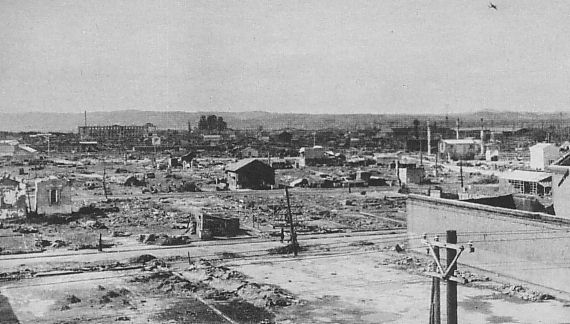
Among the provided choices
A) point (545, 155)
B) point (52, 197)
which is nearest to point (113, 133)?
point (545, 155)

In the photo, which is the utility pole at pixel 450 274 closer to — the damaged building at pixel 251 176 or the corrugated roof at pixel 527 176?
the corrugated roof at pixel 527 176

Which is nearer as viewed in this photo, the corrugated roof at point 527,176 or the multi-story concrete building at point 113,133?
the corrugated roof at point 527,176

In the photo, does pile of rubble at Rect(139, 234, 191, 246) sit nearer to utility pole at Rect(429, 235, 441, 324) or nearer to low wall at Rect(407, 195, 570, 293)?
low wall at Rect(407, 195, 570, 293)

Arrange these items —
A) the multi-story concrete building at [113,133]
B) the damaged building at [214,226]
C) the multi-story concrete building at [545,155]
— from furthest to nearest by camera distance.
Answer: the multi-story concrete building at [113,133], the multi-story concrete building at [545,155], the damaged building at [214,226]

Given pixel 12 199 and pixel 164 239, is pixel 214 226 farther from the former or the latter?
pixel 12 199

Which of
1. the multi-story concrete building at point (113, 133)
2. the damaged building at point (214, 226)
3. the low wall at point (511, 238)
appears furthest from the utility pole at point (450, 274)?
the multi-story concrete building at point (113, 133)
